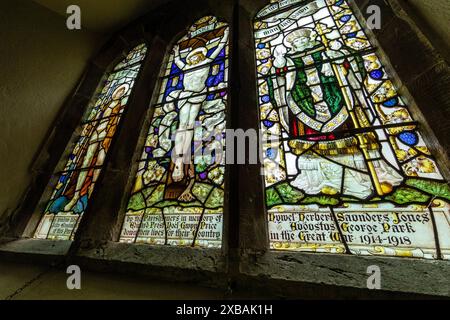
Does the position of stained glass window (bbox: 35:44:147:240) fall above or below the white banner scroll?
below

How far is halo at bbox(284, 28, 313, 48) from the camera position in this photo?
80.3 inches

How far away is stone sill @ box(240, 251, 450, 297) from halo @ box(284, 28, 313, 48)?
179 centimetres

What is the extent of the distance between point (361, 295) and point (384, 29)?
5.77 feet

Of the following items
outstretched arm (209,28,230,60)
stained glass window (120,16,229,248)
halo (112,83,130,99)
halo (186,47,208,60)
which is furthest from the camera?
halo (112,83,130,99)

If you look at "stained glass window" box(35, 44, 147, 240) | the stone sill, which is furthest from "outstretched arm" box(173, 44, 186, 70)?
the stone sill

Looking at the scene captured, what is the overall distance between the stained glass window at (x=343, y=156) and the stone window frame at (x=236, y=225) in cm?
7

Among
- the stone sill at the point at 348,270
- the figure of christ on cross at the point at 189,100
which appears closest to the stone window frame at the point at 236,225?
the stone sill at the point at 348,270

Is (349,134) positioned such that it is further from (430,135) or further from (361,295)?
(361,295)

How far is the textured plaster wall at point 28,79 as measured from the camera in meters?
2.20

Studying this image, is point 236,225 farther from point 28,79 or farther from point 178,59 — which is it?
point 28,79

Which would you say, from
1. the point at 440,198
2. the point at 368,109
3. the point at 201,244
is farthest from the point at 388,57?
the point at 201,244

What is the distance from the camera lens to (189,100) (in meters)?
2.17

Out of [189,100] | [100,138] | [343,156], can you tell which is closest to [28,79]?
[100,138]

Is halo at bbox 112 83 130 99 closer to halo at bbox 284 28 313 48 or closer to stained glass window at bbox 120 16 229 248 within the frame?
stained glass window at bbox 120 16 229 248
